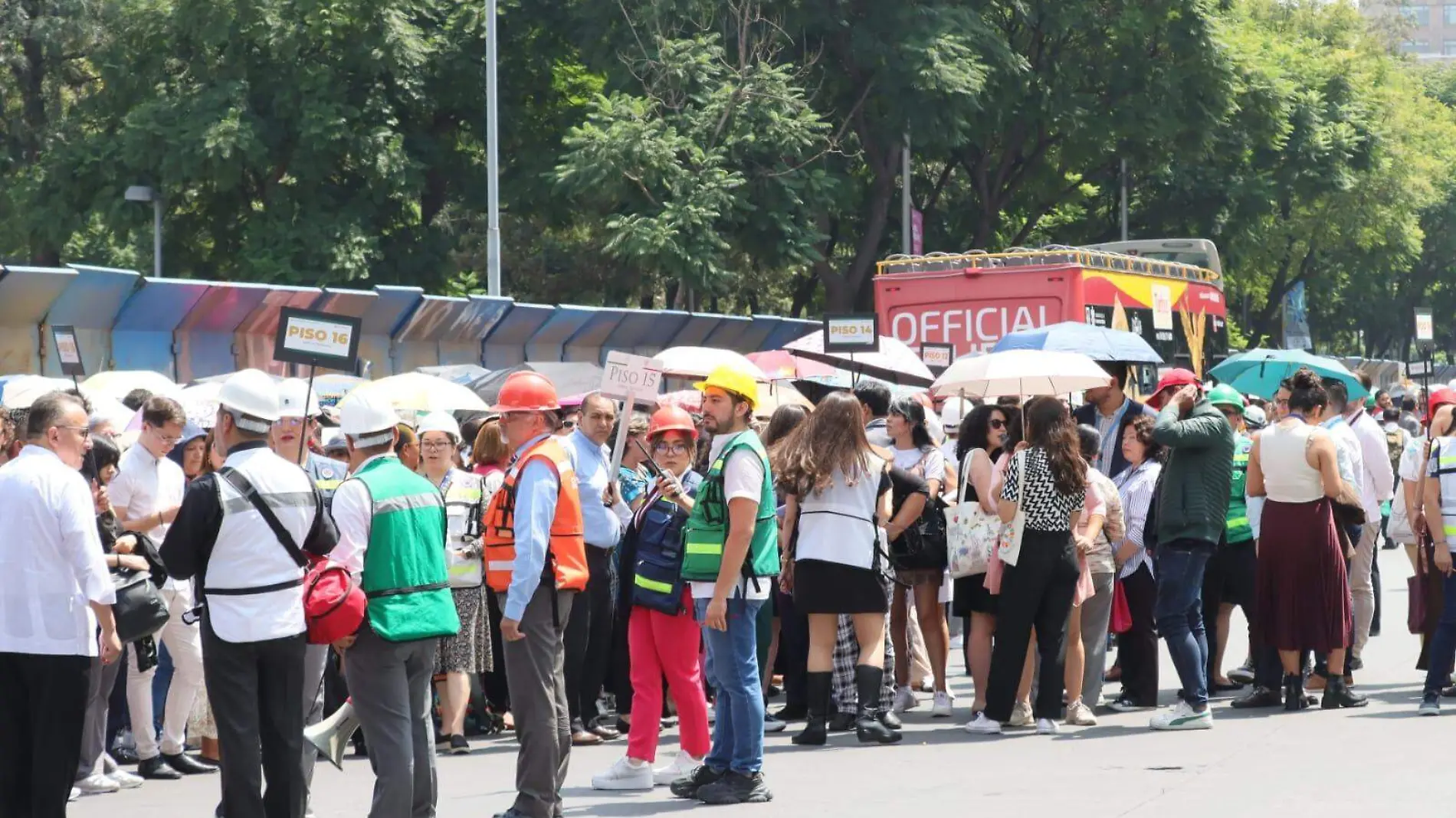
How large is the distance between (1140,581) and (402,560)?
560cm

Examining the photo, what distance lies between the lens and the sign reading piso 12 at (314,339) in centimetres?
997

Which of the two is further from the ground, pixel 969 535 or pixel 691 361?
pixel 691 361

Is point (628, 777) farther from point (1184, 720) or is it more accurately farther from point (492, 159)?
point (492, 159)

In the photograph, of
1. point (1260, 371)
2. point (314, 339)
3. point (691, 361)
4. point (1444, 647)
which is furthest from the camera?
point (1260, 371)

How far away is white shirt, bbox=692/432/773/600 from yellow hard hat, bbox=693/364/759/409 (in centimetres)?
18

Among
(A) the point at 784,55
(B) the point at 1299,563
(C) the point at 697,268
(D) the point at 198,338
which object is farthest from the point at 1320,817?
(A) the point at 784,55

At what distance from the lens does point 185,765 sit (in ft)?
32.4

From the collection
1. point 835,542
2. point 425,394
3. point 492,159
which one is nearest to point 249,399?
point 835,542

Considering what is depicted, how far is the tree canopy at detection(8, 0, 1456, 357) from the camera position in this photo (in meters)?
30.8

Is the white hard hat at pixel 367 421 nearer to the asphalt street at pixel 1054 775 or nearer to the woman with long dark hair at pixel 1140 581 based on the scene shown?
the asphalt street at pixel 1054 775

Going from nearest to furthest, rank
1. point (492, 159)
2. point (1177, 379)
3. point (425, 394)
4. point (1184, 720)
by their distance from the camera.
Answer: point (1184, 720) → point (1177, 379) → point (425, 394) → point (492, 159)

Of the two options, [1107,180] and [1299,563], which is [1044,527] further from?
[1107,180]

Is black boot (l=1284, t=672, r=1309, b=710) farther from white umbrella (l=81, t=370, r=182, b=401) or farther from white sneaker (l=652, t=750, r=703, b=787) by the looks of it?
white umbrella (l=81, t=370, r=182, b=401)

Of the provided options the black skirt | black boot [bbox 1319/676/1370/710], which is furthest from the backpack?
black boot [bbox 1319/676/1370/710]
